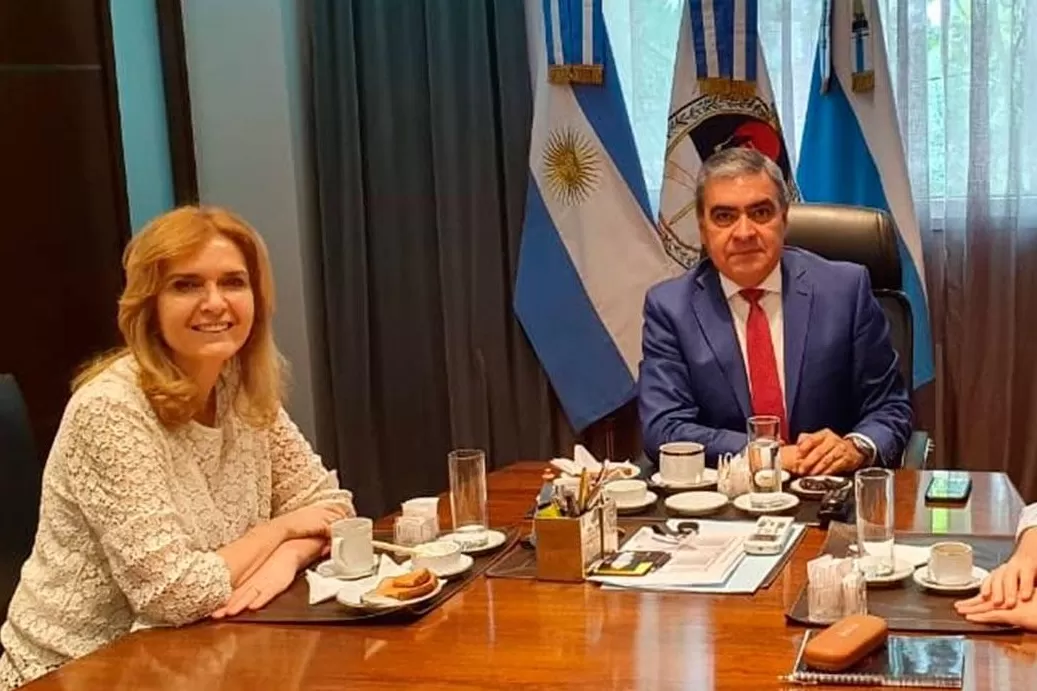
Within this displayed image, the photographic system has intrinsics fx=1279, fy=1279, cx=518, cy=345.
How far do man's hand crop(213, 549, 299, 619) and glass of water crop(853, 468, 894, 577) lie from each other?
81cm

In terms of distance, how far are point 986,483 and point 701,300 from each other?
78 cm

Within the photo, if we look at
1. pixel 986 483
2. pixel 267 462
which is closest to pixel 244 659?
pixel 267 462

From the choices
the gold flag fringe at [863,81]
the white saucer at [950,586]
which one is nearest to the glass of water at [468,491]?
the white saucer at [950,586]

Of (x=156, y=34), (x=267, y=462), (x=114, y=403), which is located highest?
(x=156, y=34)

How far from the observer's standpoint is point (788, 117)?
3.57m

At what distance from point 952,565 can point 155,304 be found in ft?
3.90

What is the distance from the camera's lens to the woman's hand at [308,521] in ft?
6.44

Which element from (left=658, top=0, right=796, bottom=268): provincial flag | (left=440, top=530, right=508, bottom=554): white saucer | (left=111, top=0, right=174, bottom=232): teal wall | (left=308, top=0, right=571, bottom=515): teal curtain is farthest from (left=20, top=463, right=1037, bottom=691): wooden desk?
(left=111, top=0, right=174, bottom=232): teal wall

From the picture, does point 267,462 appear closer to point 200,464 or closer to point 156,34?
point 200,464

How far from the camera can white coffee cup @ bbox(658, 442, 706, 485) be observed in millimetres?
2209

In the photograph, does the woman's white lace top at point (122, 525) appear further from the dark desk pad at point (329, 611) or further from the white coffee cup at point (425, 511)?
the white coffee cup at point (425, 511)

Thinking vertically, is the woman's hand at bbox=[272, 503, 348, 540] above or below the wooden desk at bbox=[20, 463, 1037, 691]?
above

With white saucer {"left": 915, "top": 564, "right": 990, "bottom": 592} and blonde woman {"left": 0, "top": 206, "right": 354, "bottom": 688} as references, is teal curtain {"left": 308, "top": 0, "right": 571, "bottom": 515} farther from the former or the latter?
white saucer {"left": 915, "top": 564, "right": 990, "bottom": 592}

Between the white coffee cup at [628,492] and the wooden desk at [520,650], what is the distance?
361mm
